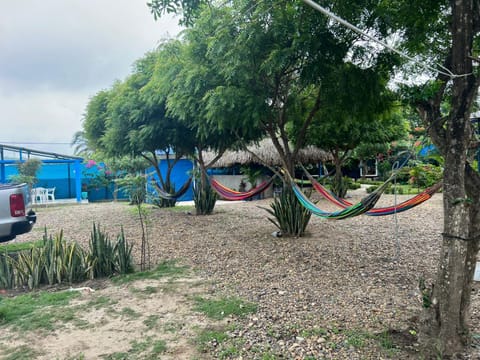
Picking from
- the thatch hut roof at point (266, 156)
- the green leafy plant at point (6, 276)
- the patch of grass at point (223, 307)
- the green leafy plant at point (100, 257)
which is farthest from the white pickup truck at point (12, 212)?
the thatch hut roof at point (266, 156)

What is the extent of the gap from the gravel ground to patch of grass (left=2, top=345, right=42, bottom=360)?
1078 millimetres

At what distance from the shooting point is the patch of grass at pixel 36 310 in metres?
2.55

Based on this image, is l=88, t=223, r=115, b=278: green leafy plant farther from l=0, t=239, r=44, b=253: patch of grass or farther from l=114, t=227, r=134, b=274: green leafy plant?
l=0, t=239, r=44, b=253: patch of grass

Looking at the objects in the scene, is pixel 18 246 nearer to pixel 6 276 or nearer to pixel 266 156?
pixel 6 276

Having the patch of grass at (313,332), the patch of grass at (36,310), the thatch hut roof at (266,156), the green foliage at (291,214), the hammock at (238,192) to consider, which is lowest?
the patch of grass at (313,332)

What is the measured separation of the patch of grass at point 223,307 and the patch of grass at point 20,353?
1.06m

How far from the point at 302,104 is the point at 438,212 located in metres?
4.24

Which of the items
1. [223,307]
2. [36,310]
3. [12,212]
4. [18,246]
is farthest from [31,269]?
[18,246]

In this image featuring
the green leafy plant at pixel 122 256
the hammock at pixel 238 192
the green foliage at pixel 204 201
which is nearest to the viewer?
the green leafy plant at pixel 122 256

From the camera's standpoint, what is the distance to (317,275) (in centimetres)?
343

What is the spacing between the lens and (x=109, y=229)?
6488 mm

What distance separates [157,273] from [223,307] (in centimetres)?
127

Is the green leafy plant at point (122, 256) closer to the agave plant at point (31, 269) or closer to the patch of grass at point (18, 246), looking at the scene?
the agave plant at point (31, 269)

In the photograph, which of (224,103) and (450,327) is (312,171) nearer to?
(224,103)
